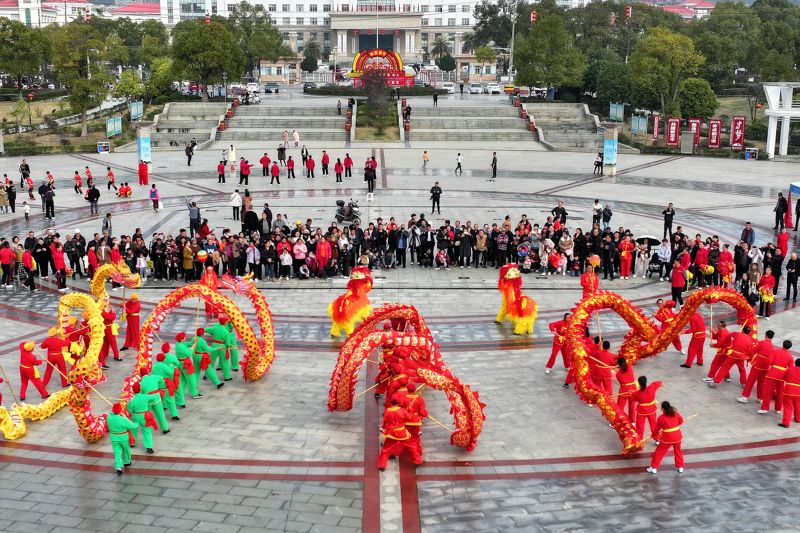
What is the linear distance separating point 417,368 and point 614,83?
181 ft

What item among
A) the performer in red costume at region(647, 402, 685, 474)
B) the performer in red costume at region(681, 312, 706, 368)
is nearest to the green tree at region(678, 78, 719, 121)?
the performer in red costume at region(681, 312, 706, 368)

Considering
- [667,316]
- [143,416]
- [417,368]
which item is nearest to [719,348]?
[667,316]

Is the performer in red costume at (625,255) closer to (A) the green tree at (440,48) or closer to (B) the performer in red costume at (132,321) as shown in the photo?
(B) the performer in red costume at (132,321)

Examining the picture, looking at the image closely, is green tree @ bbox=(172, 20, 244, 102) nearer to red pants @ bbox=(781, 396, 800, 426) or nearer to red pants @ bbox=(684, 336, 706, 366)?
red pants @ bbox=(684, 336, 706, 366)

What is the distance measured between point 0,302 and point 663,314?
1617 centimetres

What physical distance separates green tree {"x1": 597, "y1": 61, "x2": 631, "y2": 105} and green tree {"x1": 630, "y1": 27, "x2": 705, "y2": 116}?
11.1ft

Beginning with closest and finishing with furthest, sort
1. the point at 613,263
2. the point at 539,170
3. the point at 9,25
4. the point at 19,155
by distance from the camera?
1. the point at 613,263
2. the point at 539,170
3. the point at 19,155
4. the point at 9,25

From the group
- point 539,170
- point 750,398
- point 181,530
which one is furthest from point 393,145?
point 181,530

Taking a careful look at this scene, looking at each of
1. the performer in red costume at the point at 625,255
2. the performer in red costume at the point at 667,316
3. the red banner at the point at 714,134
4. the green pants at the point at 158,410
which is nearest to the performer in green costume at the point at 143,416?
the green pants at the point at 158,410

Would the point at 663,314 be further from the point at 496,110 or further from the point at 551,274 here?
the point at 496,110

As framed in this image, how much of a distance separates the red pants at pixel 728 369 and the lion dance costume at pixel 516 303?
14.0ft

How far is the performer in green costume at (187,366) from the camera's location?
14477mm

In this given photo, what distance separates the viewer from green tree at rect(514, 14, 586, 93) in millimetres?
62281

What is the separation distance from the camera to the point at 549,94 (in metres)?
68.5
